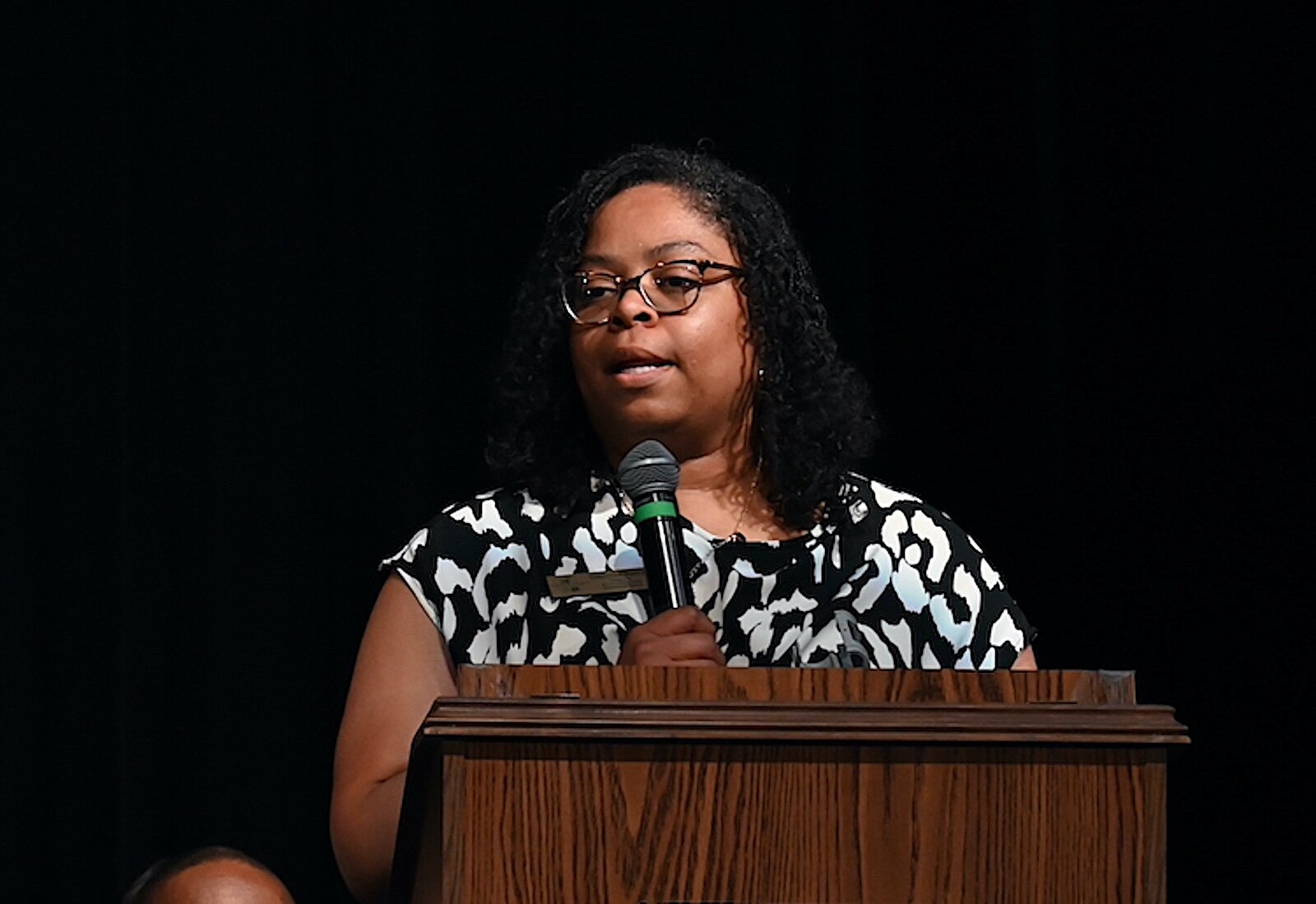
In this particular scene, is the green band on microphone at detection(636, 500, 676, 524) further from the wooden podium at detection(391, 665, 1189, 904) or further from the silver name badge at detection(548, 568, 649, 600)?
the wooden podium at detection(391, 665, 1189, 904)

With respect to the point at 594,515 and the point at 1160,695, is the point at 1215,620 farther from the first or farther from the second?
the point at 594,515

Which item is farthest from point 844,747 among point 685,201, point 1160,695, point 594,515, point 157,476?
point 157,476

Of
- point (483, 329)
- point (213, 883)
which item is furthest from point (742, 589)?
point (483, 329)

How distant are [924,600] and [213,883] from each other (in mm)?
920

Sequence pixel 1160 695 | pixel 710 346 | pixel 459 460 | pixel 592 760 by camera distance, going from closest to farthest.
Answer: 1. pixel 592 760
2. pixel 710 346
3. pixel 1160 695
4. pixel 459 460

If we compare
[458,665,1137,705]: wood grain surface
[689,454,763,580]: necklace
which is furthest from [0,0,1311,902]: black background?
[458,665,1137,705]: wood grain surface

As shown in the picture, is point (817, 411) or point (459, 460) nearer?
point (817, 411)

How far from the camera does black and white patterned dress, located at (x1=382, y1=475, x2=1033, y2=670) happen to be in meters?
2.18

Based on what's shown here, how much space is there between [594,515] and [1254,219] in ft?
3.98

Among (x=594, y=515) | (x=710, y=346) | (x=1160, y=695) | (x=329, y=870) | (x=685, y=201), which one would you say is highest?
(x=685, y=201)

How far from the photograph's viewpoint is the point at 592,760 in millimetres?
1394

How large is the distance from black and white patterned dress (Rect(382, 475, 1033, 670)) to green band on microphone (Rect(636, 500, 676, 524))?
0.33 metres

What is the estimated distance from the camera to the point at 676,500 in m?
2.12

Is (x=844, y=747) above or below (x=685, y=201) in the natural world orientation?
below
